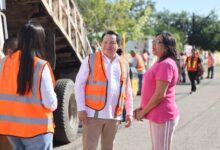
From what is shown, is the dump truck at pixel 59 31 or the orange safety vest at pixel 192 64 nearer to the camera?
the dump truck at pixel 59 31

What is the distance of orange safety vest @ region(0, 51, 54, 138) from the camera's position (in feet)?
13.1

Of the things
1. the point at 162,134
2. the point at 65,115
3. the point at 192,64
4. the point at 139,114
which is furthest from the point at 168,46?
the point at 192,64

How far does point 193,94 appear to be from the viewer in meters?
19.1

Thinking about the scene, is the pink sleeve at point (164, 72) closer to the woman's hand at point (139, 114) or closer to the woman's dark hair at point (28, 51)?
the woman's hand at point (139, 114)

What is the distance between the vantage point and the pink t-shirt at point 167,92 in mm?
4816

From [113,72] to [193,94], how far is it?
46.0 feet

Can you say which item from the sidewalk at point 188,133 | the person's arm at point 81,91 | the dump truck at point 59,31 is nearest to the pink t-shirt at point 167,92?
the person's arm at point 81,91

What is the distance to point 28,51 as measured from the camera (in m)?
3.99

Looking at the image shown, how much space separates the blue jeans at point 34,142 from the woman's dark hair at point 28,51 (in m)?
0.35

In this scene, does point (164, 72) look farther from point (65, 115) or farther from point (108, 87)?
point (65, 115)

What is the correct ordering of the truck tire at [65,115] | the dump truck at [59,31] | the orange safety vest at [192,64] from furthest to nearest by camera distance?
the orange safety vest at [192,64] → the truck tire at [65,115] → the dump truck at [59,31]

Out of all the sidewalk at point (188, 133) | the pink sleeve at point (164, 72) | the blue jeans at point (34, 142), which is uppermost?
the pink sleeve at point (164, 72)

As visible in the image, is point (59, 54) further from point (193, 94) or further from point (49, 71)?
point (193, 94)

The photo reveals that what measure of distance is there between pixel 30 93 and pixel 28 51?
309mm
